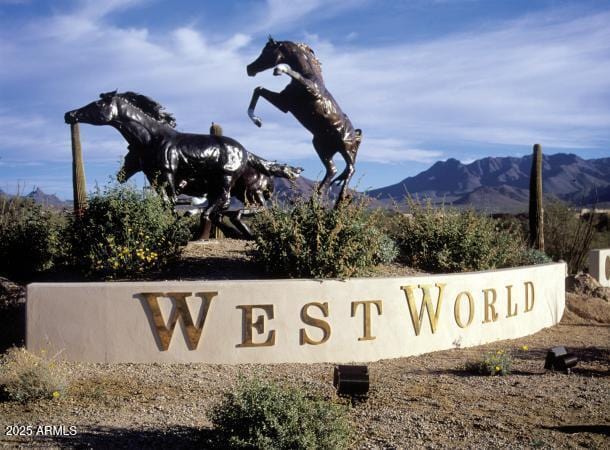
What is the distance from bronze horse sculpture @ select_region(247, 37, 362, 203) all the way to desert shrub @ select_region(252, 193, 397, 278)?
1951 millimetres

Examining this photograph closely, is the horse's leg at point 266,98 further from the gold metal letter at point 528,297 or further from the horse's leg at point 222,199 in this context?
the gold metal letter at point 528,297

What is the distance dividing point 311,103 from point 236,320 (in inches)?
208

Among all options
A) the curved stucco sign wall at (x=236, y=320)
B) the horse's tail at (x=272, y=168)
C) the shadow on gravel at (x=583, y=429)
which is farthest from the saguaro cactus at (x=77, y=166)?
the shadow on gravel at (x=583, y=429)

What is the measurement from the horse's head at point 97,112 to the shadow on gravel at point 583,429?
813 cm

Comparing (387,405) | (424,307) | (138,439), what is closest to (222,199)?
(424,307)

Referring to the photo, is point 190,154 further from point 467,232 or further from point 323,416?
point 323,416

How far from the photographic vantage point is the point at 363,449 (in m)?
5.33

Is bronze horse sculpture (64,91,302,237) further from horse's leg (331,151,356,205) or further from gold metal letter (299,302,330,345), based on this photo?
gold metal letter (299,302,330,345)

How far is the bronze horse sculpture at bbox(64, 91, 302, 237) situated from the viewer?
10781 millimetres

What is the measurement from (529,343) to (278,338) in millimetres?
4622

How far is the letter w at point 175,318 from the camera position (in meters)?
7.97

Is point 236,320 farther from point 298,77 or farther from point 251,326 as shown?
point 298,77

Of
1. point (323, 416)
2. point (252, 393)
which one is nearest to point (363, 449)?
point (323, 416)

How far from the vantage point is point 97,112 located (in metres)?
10.8
